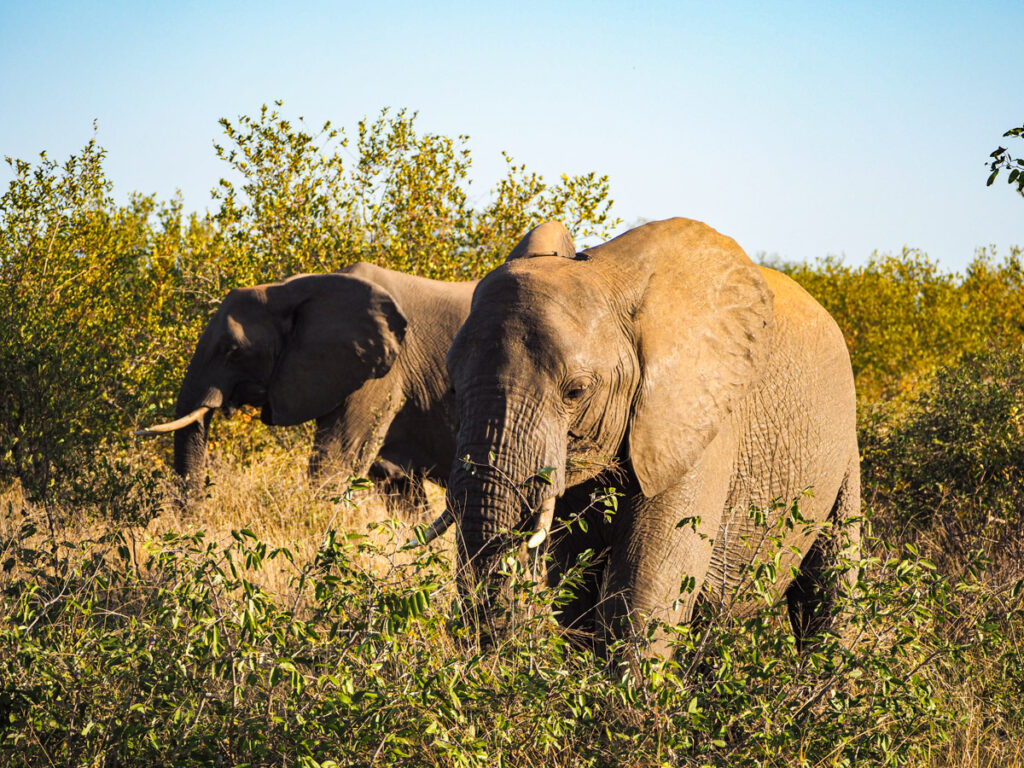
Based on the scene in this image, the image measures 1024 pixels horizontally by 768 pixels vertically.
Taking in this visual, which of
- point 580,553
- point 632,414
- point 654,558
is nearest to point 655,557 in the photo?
point 654,558

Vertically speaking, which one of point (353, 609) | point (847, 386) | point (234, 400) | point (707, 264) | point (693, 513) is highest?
point (707, 264)

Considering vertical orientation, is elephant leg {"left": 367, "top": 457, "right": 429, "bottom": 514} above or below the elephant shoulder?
below

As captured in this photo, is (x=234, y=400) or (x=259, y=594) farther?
(x=234, y=400)

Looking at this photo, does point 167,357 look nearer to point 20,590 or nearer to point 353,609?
point 20,590

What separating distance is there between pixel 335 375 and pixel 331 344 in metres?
0.25

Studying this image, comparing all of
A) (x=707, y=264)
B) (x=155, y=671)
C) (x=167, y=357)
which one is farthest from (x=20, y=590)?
(x=167, y=357)

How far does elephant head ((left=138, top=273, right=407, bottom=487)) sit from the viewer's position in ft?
29.5

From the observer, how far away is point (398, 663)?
11.3 ft

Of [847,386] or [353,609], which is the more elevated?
[847,386]

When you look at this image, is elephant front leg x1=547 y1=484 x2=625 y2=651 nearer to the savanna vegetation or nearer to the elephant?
the savanna vegetation

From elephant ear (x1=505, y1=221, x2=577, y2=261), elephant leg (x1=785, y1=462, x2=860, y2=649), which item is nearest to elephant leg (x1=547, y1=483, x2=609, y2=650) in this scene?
elephant ear (x1=505, y1=221, x2=577, y2=261)

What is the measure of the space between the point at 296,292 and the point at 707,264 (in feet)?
18.0

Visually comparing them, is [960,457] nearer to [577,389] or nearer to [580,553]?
[580,553]

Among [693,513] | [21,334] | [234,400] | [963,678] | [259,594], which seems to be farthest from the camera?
[234,400]
